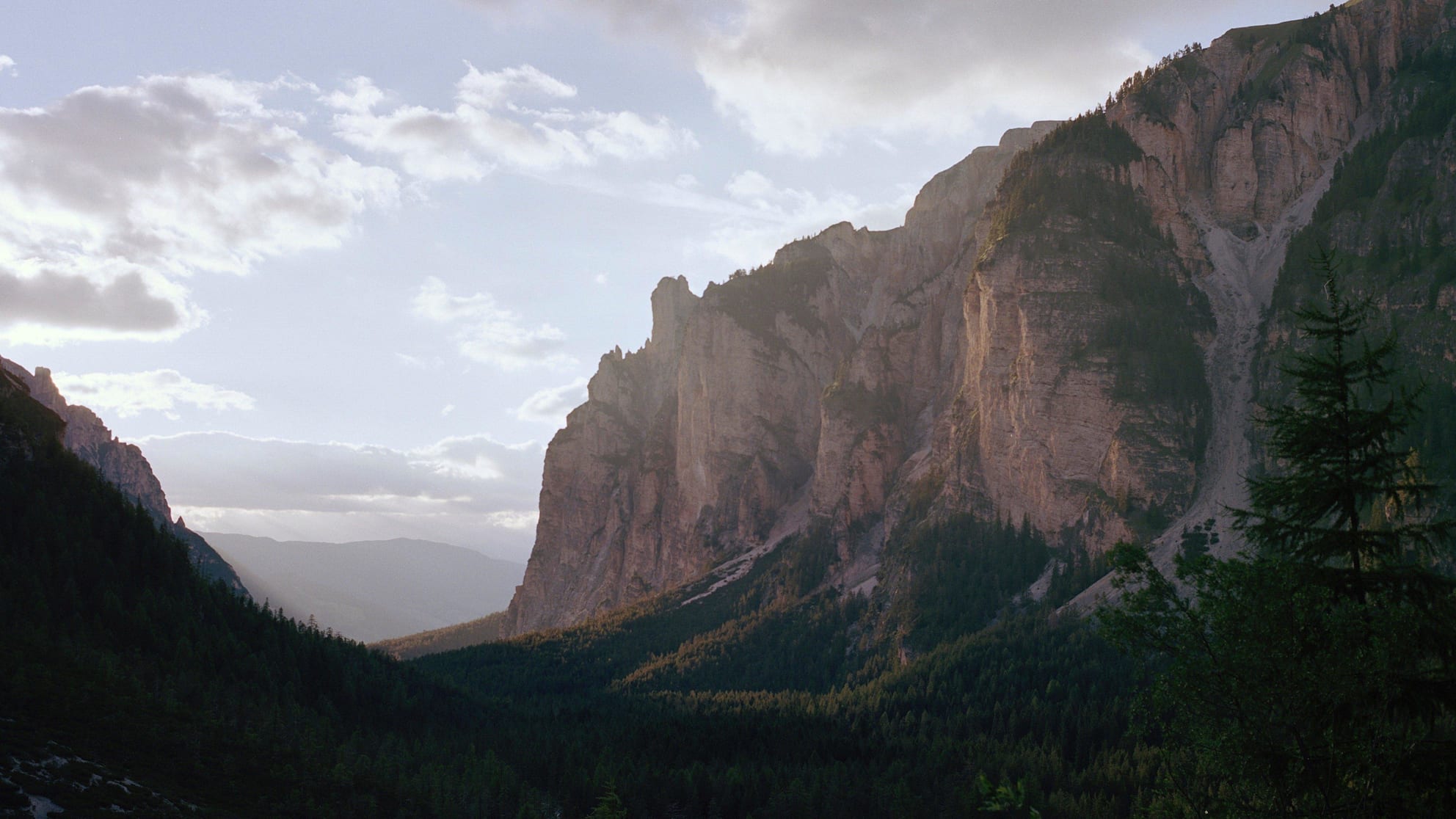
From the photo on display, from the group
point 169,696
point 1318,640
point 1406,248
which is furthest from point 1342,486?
point 1406,248

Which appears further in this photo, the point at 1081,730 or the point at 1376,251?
the point at 1376,251

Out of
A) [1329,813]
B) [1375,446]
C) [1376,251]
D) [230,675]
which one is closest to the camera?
[1329,813]

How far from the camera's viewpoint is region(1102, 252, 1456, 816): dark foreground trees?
2655cm

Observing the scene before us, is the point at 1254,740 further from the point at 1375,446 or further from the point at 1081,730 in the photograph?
the point at 1081,730

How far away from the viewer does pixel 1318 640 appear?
1085 inches

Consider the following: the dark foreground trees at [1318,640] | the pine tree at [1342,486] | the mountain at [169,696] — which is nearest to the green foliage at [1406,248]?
the pine tree at [1342,486]

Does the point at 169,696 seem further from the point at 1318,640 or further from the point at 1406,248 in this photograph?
the point at 1406,248

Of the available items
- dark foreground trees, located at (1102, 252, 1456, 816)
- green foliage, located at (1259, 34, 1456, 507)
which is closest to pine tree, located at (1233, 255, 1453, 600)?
dark foreground trees, located at (1102, 252, 1456, 816)

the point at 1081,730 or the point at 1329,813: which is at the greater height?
the point at 1329,813

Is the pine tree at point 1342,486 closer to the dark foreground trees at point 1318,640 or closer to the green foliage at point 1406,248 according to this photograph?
the dark foreground trees at point 1318,640

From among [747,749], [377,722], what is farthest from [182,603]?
[747,749]

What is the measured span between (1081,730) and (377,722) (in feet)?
288

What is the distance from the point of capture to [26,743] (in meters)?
74.2

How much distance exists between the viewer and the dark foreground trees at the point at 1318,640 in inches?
1045
